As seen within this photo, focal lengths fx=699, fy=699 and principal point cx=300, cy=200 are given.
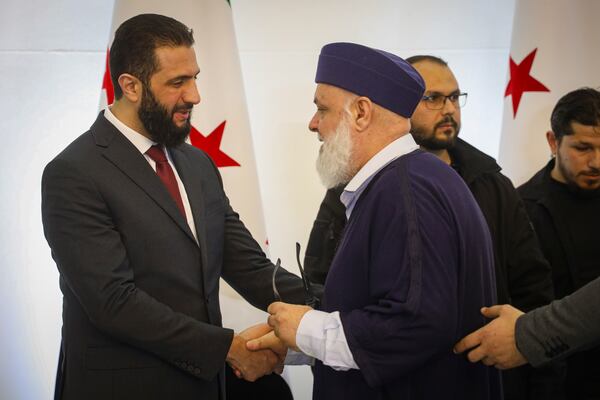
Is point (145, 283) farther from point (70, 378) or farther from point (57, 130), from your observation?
point (57, 130)

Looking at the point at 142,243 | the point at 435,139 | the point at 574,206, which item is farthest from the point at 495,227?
the point at 142,243

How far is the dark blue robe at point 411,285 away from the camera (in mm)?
1670

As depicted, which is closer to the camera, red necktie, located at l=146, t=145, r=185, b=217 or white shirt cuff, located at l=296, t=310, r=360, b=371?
white shirt cuff, located at l=296, t=310, r=360, b=371

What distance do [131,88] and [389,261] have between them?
1059 mm

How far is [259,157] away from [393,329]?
239cm

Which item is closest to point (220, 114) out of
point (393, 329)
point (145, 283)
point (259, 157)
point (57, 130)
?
point (259, 157)

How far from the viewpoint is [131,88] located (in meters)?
2.24

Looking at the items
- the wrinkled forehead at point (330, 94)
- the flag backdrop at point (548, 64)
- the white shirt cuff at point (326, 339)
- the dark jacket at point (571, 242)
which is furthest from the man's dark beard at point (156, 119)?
the flag backdrop at point (548, 64)

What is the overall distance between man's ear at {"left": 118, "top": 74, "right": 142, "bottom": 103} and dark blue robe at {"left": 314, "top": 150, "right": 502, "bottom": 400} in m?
0.83

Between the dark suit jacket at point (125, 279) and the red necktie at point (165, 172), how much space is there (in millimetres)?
69

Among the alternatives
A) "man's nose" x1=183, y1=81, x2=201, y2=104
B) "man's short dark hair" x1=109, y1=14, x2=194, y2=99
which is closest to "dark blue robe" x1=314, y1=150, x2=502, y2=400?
"man's nose" x1=183, y1=81, x2=201, y2=104

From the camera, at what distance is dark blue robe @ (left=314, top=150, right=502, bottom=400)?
1670 mm

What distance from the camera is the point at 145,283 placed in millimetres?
Answer: 2129

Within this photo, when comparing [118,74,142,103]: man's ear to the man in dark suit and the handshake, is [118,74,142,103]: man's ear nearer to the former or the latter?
the man in dark suit
